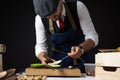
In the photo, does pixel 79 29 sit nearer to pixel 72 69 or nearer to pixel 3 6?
pixel 72 69

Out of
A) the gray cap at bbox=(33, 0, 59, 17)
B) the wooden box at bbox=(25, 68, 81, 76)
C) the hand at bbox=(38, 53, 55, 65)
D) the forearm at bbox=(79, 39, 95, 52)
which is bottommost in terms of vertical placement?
the wooden box at bbox=(25, 68, 81, 76)

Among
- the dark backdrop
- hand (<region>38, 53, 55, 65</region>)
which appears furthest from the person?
the dark backdrop

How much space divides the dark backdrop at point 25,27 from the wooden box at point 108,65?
251 centimetres

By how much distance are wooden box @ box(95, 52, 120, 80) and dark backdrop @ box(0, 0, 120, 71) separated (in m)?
2.51

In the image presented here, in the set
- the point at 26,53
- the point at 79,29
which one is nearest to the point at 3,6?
the point at 26,53

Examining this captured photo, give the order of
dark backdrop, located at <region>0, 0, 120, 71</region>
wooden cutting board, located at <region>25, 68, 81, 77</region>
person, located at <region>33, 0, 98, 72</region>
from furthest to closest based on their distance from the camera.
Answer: dark backdrop, located at <region>0, 0, 120, 71</region> < person, located at <region>33, 0, 98, 72</region> < wooden cutting board, located at <region>25, 68, 81, 77</region>

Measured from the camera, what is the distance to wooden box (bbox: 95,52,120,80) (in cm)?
110

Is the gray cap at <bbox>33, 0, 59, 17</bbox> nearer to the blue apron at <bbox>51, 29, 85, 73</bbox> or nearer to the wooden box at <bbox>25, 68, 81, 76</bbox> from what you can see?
the blue apron at <bbox>51, 29, 85, 73</bbox>

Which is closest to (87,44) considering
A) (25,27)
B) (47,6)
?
(47,6)

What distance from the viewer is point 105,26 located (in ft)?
12.3

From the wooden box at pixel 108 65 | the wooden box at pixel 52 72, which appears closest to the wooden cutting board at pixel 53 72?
the wooden box at pixel 52 72

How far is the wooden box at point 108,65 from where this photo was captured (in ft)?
3.62

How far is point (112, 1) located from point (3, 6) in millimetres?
1442

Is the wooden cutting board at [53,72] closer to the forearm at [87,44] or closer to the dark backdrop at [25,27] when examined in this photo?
the forearm at [87,44]
